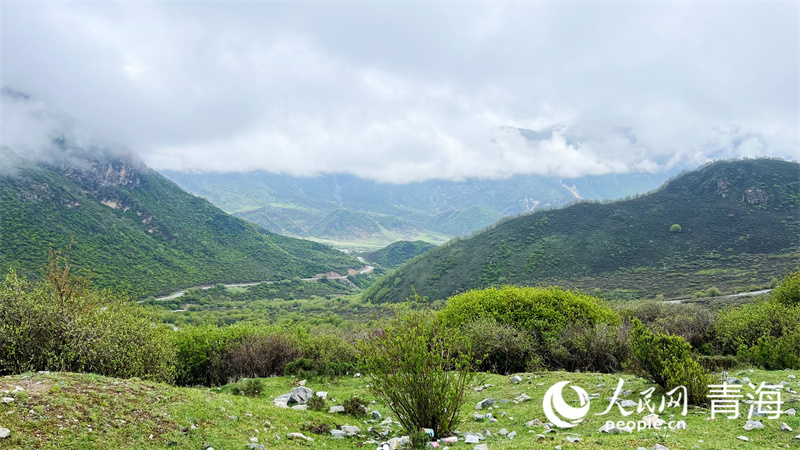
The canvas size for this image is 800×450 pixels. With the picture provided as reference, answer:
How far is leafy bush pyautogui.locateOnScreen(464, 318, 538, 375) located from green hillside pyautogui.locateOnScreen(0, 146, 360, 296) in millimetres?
83217

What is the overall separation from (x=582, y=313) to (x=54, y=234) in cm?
12199

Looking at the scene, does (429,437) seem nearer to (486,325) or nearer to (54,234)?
(486,325)

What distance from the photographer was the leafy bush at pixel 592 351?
2003 centimetres

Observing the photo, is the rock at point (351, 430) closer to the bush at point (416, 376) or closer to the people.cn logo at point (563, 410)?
the bush at point (416, 376)

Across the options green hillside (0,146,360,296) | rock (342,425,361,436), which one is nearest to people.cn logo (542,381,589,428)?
rock (342,425,361,436)

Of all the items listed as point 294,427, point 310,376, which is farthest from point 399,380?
point 310,376

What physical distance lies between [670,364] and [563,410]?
3290 mm

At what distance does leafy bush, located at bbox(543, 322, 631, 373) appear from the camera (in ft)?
65.7

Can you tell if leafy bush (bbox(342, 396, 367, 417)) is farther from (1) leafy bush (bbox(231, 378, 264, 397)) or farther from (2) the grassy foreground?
(1) leafy bush (bbox(231, 378, 264, 397))

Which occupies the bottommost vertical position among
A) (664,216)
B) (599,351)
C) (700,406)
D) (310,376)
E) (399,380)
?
(310,376)

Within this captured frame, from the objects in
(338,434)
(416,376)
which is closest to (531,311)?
(416,376)

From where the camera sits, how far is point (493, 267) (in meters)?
102

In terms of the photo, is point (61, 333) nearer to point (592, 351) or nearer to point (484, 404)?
point (484, 404)

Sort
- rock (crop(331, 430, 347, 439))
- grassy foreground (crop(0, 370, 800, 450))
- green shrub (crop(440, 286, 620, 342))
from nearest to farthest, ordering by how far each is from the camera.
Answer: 1. grassy foreground (crop(0, 370, 800, 450))
2. rock (crop(331, 430, 347, 439))
3. green shrub (crop(440, 286, 620, 342))
